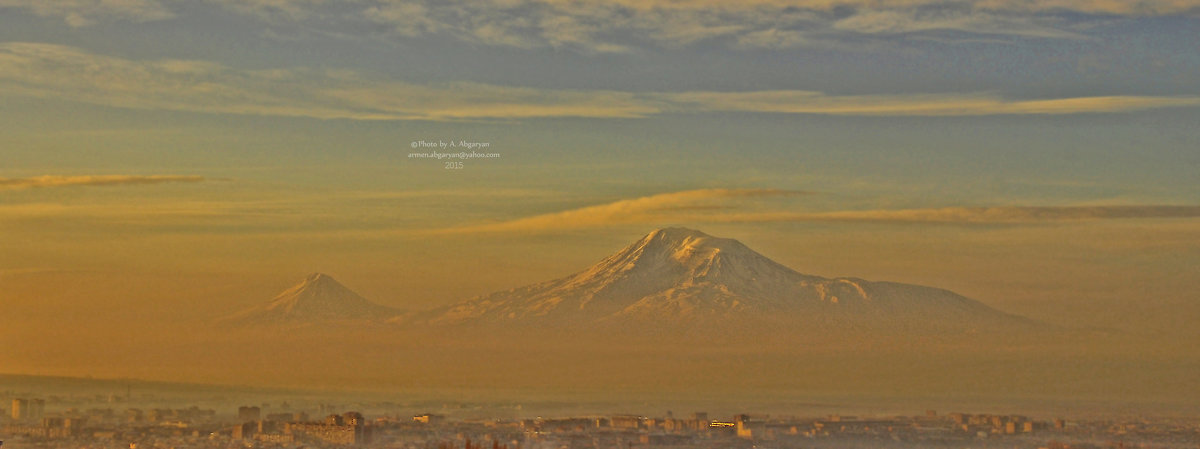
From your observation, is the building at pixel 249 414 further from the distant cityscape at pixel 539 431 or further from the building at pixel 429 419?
the building at pixel 429 419

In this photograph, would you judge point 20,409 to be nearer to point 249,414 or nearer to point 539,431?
point 249,414

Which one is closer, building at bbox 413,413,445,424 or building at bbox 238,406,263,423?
building at bbox 413,413,445,424

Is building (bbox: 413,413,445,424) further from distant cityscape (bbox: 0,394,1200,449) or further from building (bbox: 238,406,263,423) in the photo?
building (bbox: 238,406,263,423)

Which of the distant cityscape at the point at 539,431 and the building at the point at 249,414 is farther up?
the building at the point at 249,414

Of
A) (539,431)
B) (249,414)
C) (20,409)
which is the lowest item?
(539,431)

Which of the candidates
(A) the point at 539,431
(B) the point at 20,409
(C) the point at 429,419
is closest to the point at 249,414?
(C) the point at 429,419

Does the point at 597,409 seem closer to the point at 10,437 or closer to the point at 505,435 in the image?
the point at 505,435

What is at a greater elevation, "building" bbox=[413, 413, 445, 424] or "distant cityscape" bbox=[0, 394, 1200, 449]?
"building" bbox=[413, 413, 445, 424]

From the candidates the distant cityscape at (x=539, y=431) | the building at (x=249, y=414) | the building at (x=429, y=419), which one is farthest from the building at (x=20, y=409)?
the building at (x=429, y=419)

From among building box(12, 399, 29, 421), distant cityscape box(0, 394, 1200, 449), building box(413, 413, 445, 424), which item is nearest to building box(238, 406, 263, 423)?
distant cityscape box(0, 394, 1200, 449)
